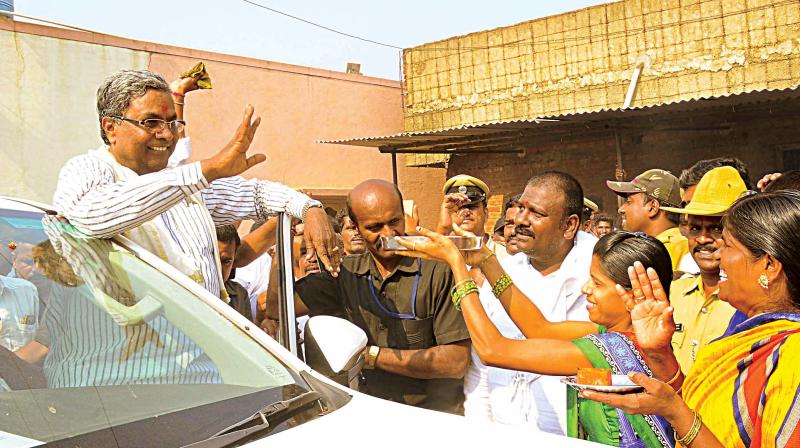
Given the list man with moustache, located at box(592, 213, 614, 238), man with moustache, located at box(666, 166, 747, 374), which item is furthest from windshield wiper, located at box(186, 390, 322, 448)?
man with moustache, located at box(592, 213, 614, 238)

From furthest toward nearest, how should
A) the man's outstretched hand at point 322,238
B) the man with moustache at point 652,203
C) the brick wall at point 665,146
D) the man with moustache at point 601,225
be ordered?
the brick wall at point 665,146 → the man with moustache at point 601,225 → the man with moustache at point 652,203 → the man's outstretched hand at point 322,238

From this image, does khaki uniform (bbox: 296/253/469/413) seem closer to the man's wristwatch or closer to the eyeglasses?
the man's wristwatch

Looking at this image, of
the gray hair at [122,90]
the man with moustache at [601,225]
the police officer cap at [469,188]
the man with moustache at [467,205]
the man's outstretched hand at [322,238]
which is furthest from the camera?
the man with moustache at [601,225]

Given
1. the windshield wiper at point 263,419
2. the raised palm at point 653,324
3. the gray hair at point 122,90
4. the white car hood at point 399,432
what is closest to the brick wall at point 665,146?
the raised palm at point 653,324

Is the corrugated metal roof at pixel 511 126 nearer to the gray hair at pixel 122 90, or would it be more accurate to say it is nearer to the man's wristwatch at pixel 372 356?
the man's wristwatch at pixel 372 356

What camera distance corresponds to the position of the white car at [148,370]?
1893mm

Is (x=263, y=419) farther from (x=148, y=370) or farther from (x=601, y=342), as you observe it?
(x=601, y=342)

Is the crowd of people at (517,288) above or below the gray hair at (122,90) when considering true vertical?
below

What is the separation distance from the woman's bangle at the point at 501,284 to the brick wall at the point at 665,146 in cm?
876

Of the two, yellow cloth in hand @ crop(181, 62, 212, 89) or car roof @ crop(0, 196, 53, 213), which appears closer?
car roof @ crop(0, 196, 53, 213)

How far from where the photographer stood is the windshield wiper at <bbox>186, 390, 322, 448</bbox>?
72.5 inches

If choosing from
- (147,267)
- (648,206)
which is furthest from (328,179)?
(147,267)

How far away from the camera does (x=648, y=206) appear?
17.2 feet

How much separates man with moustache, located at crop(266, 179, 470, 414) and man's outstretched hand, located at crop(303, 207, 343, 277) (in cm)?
47
